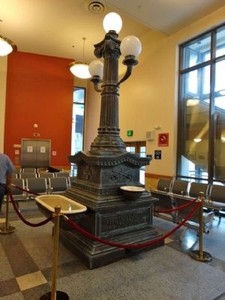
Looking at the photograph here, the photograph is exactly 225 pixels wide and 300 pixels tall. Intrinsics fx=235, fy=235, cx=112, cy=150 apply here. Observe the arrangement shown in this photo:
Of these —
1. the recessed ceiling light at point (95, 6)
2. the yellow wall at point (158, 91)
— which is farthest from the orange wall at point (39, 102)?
the recessed ceiling light at point (95, 6)

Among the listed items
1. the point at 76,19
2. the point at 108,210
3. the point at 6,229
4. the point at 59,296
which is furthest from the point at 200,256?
the point at 76,19

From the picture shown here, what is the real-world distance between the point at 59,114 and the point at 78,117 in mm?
2779

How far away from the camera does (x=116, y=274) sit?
2680mm

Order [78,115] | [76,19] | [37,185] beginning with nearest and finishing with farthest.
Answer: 1. [37,185]
2. [76,19]
3. [78,115]

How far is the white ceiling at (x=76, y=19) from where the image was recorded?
5809mm

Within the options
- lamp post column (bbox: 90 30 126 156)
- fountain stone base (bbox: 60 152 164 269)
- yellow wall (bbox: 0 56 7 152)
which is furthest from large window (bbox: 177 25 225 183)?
yellow wall (bbox: 0 56 7 152)

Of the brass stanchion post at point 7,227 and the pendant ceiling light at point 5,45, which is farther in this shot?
the pendant ceiling light at point 5,45

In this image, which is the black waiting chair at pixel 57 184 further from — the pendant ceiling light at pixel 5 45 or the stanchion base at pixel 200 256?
the pendant ceiling light at pixel 5 45

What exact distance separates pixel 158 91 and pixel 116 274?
6.02 metres

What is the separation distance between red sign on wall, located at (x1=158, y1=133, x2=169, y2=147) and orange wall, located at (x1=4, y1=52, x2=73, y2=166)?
12.9ft

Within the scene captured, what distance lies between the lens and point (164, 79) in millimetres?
7320

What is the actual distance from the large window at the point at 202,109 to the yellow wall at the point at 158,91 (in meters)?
0.24

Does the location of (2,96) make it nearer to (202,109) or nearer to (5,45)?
(5,45)

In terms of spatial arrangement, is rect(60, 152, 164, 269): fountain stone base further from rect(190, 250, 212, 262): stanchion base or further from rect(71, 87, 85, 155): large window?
rect(71, 87, 85, 155): large window
